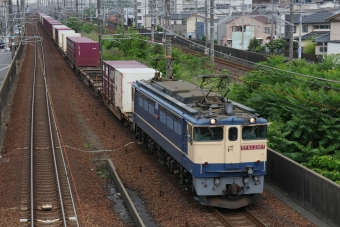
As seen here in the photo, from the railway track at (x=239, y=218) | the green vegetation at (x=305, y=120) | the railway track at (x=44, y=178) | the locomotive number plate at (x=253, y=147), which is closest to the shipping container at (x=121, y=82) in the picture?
the railway track at (x=44, y=178)

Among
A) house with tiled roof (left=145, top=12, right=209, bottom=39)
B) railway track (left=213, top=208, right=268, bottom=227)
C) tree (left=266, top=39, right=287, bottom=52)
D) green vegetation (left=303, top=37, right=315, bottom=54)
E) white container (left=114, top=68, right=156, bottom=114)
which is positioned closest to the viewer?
railway track (left=213, top=208, right=268, bottom=227)

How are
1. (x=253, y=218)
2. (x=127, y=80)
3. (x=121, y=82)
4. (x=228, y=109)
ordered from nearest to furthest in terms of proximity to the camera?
(x=253, y=218) < (x=228, y=109) < (x=127, y=80) < (x=121, y=82)

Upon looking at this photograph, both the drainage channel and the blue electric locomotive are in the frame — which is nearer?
the drainage channel

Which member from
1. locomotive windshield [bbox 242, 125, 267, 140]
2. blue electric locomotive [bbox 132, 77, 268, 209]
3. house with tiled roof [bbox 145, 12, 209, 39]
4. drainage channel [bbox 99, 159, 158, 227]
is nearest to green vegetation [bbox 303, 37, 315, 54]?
house with tiled roof [bbox 145, 12, 209, 39]

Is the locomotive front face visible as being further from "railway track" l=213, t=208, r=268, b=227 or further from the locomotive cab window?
"railway track" l=213, t=208, r=268, b=227

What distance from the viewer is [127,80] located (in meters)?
25.9

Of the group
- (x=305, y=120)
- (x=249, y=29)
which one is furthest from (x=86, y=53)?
(x=249, y=29)

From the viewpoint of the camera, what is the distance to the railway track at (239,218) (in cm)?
1488

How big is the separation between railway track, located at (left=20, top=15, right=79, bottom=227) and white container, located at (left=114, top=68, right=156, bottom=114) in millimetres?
3250

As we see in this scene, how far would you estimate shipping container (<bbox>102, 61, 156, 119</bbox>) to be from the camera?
2597 cm

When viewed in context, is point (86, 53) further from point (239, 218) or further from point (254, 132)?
point (239, 218)

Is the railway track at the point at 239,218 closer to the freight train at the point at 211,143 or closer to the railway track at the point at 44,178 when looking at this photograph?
the freight train at the point at 211,143

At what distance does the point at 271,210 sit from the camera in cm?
1606

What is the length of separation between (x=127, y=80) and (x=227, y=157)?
36.8 feet
